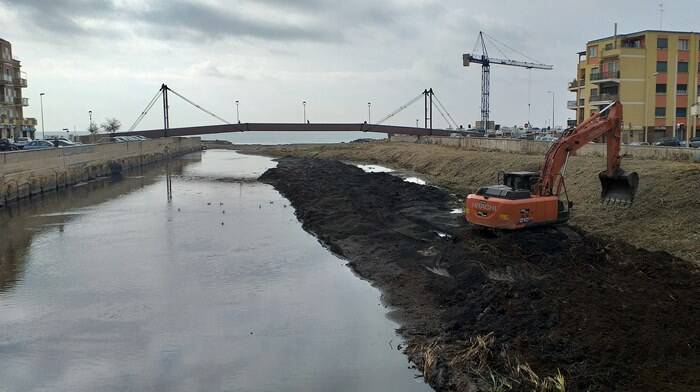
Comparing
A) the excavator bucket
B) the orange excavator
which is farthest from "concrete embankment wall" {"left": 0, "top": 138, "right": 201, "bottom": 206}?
the excavator bucket

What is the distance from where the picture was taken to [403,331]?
15.5 metres

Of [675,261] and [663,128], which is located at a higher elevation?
[663,128]

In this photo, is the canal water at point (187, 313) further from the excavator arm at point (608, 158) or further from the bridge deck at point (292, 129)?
the bridge deck at point (292, 129)

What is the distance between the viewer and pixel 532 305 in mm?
14914

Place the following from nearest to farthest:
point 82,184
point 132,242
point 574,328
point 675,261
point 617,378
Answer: point 617,378
point 574,328
point 675,261
point 132,242
point 82,184

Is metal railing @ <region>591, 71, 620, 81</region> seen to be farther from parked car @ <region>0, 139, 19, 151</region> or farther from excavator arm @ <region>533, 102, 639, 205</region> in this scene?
parked car @ <region>0, 139, 19, 151</region>

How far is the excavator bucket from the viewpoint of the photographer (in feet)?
76.2

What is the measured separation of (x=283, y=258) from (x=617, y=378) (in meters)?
15.1

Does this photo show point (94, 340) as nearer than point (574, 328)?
No

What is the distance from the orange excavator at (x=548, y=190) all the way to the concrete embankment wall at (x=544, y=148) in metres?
10.7

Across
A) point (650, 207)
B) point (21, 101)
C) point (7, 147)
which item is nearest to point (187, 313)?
point (650, 207)

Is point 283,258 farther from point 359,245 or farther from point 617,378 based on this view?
point 617,378

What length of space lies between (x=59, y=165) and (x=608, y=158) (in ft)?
147

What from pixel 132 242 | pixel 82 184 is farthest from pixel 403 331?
pixel 82 184
